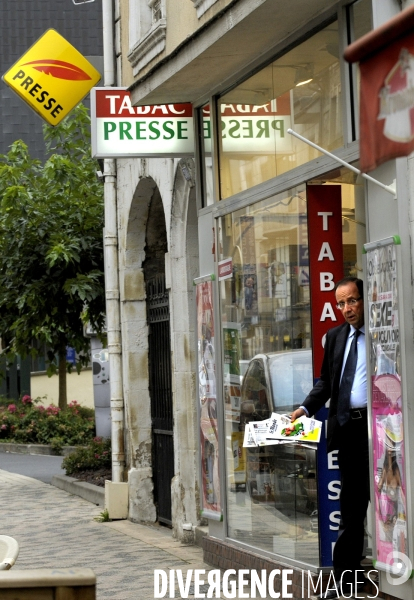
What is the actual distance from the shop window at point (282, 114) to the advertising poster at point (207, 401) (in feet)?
2.90

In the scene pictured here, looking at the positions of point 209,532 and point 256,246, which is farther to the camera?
point 209,532

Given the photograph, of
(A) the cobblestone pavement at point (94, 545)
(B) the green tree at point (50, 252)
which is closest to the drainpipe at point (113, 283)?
(A) the cobblestone pavement at point (94, 545)

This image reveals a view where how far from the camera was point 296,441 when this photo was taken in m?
7.51

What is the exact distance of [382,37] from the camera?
8.89 feet

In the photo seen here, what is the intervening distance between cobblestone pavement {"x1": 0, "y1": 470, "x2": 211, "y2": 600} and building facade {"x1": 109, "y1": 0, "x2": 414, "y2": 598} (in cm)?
46

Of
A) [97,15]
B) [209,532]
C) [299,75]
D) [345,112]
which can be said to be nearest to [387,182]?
[345,112]

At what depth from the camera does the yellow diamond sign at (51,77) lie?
39.5 feet

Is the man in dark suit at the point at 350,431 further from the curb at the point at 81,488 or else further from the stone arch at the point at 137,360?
the curb at the point at 81,488

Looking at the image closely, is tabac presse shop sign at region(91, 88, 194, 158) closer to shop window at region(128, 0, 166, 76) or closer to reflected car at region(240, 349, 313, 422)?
shop window at region(128, 0, 166, 76)

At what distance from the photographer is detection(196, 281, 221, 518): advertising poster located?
9.02 m

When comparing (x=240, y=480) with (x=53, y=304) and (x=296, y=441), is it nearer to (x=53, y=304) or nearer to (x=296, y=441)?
(x=296, y=441)

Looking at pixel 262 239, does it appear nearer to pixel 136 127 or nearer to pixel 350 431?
pixel 136 127

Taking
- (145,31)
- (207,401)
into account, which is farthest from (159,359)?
(145,31)

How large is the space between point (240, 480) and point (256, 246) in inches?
69.2
